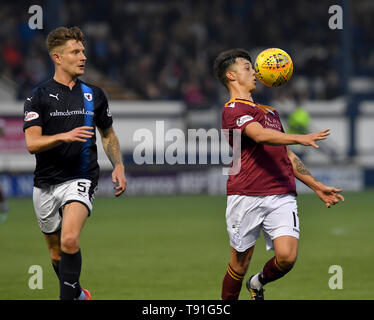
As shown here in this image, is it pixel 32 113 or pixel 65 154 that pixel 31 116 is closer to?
pixel 32 113

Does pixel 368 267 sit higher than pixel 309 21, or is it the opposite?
pixel 309 21

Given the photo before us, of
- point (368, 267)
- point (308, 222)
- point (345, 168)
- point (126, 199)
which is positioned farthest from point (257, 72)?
point (345, 168)

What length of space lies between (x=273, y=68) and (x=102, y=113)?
5.08 ft

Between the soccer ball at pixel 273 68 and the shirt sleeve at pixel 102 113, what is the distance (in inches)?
53.8

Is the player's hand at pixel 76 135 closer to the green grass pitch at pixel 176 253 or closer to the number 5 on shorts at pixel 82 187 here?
the number 5 on shorts at pixel 82 187

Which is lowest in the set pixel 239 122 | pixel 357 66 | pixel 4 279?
pixel 4 279

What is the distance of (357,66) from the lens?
27359 mm

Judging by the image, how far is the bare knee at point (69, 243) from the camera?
700cm

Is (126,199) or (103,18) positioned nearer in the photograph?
(126,199)

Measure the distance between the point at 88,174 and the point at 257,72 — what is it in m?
1.67

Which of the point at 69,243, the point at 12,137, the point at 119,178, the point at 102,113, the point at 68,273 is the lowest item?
the point at 68,273

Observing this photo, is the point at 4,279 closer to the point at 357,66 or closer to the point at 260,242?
the point at 260,242

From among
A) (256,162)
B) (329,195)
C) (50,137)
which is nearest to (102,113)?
(50,137)

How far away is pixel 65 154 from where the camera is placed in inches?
291
